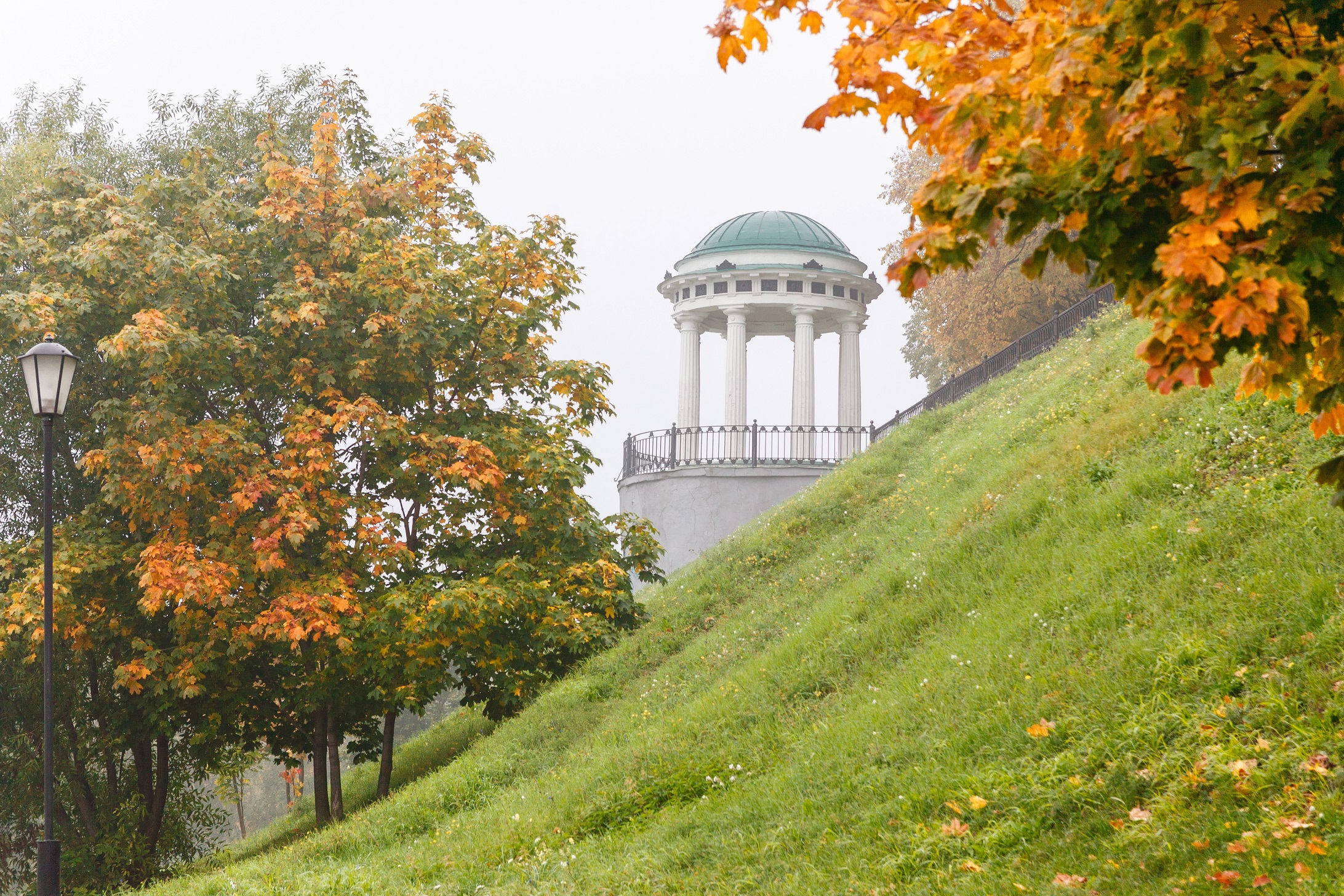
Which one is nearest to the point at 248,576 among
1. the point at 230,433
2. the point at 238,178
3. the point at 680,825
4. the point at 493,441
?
the point at 230,433

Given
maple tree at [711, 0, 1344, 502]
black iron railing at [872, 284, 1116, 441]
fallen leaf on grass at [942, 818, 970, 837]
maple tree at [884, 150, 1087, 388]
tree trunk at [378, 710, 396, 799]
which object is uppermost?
maple tree at [884, 150, 1087, 388]

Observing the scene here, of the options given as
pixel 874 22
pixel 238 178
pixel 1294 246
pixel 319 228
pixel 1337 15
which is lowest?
pixel 1294 246

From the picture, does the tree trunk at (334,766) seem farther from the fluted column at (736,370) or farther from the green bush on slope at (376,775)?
the fluted column at (736,370)

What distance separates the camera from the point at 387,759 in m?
15.1

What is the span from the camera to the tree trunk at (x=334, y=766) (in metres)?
14.8

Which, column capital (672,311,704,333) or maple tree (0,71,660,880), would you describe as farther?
column capital (672,311,704,333)

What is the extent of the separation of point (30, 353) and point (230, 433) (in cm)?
268

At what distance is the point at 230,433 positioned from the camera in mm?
12859

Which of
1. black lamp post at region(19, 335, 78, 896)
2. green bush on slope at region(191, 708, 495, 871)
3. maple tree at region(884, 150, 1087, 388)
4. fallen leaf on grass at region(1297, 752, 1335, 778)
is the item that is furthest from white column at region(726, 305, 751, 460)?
fallen leaf on grass at region(1297, 752, 1335, 778)

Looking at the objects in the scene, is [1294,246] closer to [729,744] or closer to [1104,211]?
[1104,211]

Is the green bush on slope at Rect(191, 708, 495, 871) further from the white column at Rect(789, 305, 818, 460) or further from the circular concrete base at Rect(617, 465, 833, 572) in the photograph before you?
the white column at Rect(789, 305, 818, 460)

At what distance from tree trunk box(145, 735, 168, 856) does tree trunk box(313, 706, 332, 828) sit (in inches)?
107

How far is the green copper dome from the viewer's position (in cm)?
3234

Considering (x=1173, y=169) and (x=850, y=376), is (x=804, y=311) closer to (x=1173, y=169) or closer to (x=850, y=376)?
(x=850, y=376)
